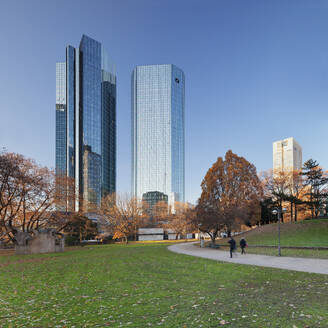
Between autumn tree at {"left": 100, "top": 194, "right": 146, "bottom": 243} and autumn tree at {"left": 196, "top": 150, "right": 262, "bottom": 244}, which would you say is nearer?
autumn tree at {"left": 196, "top": 150, "right": 262, "bottom": 244}

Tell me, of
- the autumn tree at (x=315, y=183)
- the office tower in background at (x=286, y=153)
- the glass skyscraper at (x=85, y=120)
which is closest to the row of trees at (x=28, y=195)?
the autumn tree at (x=315, y=183)

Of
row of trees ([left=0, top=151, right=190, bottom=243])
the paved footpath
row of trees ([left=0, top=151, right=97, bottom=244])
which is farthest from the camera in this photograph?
row of trees ([left=0, top=151, right=190, bottom=243])

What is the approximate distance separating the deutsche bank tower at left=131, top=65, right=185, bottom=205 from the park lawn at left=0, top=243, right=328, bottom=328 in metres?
136

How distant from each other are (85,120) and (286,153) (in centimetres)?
10300

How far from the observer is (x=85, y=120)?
12475cm

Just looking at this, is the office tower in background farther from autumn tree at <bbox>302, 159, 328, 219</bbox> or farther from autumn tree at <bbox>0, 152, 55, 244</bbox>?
autumn tree at <bbox>0, 152, 55, 244</bbox>

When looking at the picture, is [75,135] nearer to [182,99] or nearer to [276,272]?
[182,99]

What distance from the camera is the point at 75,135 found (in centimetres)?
12569

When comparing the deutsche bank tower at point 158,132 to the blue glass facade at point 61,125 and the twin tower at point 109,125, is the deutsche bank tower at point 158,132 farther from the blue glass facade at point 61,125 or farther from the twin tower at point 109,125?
the blue glass facade at point 61,125

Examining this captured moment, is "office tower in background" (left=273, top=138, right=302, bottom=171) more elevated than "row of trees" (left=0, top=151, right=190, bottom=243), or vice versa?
"office tower in background" (left=273, top=138, right=302, bottom=171)

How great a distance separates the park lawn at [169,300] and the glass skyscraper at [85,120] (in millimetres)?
111038

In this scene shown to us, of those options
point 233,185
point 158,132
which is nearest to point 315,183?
point 233,185

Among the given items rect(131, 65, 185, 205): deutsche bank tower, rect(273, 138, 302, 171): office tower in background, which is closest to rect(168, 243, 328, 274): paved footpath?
rect(273, 138, 302, 171): office tower in background

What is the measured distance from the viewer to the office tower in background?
129250 millimetres
